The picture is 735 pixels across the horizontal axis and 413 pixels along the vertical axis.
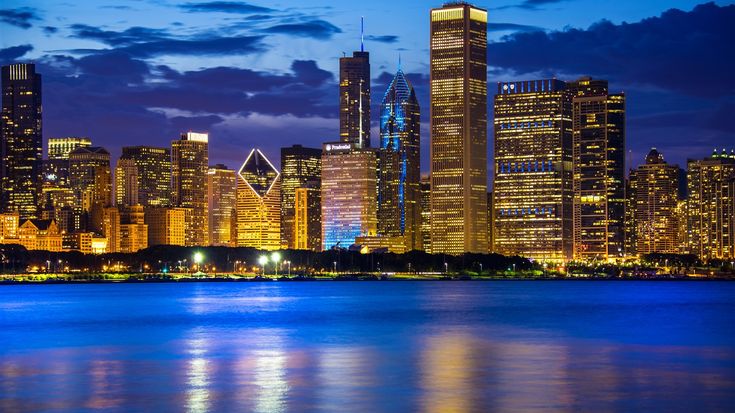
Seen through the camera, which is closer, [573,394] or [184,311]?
[573,394]

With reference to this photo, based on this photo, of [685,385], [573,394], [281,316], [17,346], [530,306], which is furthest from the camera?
[530,306]

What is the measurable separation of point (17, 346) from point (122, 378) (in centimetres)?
1967

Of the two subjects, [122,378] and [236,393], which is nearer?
[236,393]

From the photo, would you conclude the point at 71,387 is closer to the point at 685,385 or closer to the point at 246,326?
the point at 685,385

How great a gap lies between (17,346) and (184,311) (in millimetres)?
44775

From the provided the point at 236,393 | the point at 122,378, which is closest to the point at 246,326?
the point at 122,378

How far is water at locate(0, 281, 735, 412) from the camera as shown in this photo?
38062 millimetres

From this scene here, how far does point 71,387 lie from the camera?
41.8 meters

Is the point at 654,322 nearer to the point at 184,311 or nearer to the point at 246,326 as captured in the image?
the point at 246,326

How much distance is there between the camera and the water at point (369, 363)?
125 feet

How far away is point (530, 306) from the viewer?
117250mm

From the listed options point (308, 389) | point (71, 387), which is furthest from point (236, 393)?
point (71, 387)

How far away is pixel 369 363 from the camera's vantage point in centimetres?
5106

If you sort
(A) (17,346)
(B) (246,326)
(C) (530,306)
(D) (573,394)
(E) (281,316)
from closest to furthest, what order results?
(D) (573,394) → (A) (17,346) → (B) (246,326) → (E) (281,316) → (C) (530,306)
